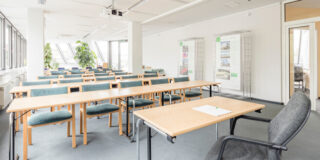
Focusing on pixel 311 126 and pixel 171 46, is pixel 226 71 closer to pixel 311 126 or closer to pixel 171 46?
pixel 311 126

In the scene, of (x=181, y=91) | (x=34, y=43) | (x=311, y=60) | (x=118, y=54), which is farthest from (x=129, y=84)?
(x=118, y=54)

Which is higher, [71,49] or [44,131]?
[71,49]

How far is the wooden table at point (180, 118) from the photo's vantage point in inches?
54.4

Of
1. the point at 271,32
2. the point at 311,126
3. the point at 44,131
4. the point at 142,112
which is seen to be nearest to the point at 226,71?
the point at 271,32

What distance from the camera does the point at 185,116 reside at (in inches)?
65.6

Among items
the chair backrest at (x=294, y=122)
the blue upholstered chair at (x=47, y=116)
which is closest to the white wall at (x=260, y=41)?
the chair backrest at (x=294, y=122)

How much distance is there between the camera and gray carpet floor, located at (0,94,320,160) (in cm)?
237

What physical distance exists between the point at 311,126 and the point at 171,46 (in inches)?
273

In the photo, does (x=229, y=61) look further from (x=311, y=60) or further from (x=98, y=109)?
(x=98, y=109)

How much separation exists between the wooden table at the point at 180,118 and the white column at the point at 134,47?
547 centimetres

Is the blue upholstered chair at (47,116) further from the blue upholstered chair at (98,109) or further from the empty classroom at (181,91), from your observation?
the blue upholstered chair at (98,109)

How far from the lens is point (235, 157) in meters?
1.39

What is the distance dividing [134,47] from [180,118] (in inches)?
239

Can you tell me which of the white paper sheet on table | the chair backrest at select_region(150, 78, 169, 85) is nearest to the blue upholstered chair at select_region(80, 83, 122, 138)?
the chair backrest at select_region(150, 78, 169, 85)
